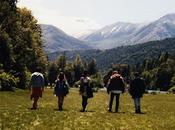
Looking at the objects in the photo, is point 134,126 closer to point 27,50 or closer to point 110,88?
point 110,88

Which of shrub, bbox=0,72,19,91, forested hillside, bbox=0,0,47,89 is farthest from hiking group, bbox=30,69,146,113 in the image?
shrub, bbox=0,72,19,91

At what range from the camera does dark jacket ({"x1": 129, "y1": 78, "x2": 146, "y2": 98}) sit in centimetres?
3403

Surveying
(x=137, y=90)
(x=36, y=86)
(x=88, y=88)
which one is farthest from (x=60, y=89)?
(x=137, y=90)

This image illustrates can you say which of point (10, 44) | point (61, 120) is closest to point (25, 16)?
point (10, 44)

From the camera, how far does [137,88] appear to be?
112 ft

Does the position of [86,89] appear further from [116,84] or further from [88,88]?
[116,84]

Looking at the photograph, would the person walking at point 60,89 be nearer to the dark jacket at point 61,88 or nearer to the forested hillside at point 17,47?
the dark jacket at point 61,88

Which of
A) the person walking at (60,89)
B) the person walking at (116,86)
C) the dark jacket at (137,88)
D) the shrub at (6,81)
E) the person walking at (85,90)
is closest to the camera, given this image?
the person walking at (116,86)

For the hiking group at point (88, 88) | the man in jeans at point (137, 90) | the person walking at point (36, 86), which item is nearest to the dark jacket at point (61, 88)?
the hiking group at point (88, 88)

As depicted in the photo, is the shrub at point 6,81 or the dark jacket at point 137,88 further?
the shrub at point 6,81

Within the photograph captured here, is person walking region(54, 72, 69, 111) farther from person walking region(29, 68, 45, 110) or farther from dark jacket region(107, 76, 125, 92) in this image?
dark jacket region(107, 76, 125, 92)

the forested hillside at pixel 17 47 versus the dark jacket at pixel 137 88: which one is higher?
the forested hillside at pixel 17 47

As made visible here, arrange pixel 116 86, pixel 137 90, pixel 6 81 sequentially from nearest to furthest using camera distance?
pixel 116 86
pixel 137 90
pixel 6 81

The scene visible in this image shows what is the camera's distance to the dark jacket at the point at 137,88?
34.0 meters
